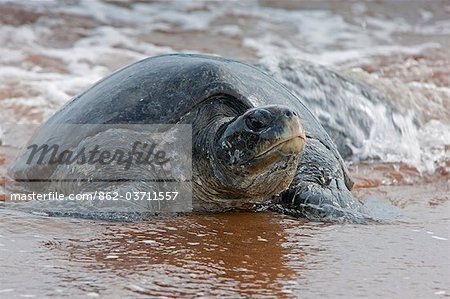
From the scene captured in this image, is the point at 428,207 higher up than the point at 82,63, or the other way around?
the point at 82,63

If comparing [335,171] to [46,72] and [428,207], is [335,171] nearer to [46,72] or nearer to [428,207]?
[428,207]

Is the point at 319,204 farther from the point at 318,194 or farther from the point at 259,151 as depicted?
the point at 259,151

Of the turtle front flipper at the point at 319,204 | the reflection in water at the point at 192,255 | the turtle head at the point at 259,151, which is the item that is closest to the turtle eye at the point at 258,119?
the turtle head at the point at 259,151

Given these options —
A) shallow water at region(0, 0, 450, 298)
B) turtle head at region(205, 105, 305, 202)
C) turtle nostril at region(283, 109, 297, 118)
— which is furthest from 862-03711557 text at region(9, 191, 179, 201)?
turtle nostril at region(283, 109, 297, 118)

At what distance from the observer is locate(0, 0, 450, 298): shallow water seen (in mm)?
2736

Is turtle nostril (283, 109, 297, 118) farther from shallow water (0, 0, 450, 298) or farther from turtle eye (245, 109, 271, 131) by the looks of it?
shallow water (0, 0, 450, 298)

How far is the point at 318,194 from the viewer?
397 cm

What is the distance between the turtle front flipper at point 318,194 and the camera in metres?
3.87

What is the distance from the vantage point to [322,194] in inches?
156

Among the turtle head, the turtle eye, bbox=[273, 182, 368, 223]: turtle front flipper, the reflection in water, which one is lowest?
the reflection in water

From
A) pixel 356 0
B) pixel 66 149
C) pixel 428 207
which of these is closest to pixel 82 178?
pixel 66 149

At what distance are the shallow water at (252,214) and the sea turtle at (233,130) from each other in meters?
0.17

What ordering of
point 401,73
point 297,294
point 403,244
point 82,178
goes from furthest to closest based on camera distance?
point 401,73
point 82,178
point 403,244
point 297,294

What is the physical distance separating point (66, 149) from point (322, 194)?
1372mm
